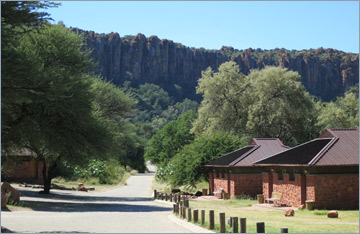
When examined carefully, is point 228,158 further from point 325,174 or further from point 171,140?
point 171,140

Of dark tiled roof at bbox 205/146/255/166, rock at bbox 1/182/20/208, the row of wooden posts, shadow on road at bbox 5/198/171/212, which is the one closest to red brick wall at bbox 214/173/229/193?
dark tiled roof at bbox 205/146/255/166

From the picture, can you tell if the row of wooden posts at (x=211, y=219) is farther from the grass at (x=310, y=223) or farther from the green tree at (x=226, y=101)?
the green tree at (x=226, y=101)

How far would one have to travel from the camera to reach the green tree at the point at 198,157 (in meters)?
39.8

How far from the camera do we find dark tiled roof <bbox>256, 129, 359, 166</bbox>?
80.0ft

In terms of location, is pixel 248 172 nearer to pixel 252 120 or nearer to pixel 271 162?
pixel 271 162

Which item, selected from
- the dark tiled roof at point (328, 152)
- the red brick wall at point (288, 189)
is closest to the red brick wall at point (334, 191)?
the dark tiled roof at point (328, 152)

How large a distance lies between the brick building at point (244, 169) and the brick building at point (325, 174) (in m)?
6.32

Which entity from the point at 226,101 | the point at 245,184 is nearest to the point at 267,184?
the point at 245,184

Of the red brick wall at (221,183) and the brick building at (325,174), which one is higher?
the brick building at (325,174)

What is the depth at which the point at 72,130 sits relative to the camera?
27234 mm

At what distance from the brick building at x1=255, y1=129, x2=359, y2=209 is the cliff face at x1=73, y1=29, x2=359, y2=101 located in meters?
148

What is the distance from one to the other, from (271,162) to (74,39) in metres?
15.2

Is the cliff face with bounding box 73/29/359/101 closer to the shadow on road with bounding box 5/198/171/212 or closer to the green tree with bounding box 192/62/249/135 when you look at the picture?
the green tree with bounding box 192/62/249/135

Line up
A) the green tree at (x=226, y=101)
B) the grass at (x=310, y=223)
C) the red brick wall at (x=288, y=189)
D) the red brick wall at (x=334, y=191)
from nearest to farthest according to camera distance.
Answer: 1. the grass at (x=310, y=223)
2. the red brick wall at (x=334, y=191)
3. the red brick wall at (x=288, y=189)
4. the green tree at (x=226, y=101)
